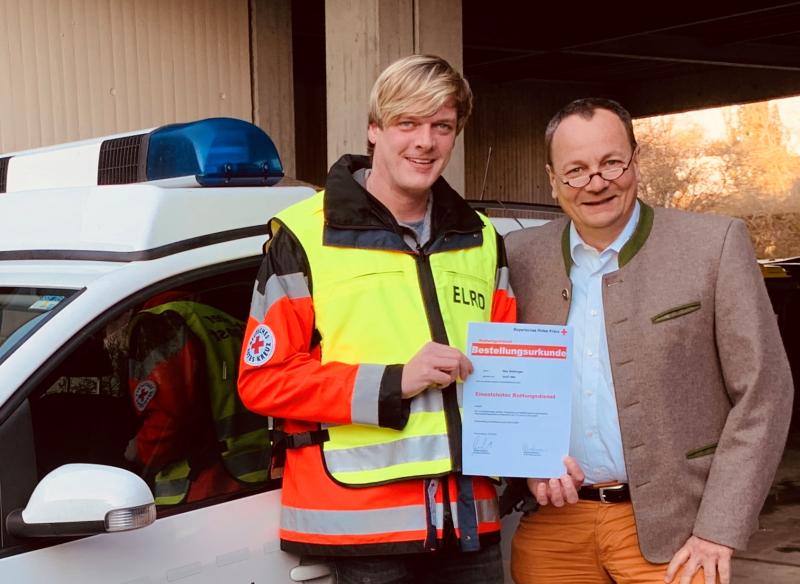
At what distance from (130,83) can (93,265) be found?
599 centimetres

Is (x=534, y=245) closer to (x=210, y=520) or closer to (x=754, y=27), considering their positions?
(x=210, y=520)

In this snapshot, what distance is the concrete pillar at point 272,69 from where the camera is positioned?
8.68 m

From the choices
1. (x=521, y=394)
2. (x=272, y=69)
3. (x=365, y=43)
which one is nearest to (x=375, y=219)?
(x=521, y=394)

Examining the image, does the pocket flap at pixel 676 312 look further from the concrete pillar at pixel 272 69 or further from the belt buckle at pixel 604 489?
the concrete pillar at pixel 272 69

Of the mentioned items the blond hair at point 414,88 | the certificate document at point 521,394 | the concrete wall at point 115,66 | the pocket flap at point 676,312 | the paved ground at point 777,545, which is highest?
the concrete wall at point 115,66

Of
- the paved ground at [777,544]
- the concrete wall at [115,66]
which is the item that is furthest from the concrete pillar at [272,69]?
the paved ground at [777,544]

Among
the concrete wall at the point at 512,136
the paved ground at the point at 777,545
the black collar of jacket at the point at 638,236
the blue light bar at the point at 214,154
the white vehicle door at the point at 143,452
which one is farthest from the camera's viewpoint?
the concrete wall at the point at 512,136

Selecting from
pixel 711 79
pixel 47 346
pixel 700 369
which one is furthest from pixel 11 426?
pixel 711 79

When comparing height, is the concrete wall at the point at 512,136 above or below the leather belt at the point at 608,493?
above

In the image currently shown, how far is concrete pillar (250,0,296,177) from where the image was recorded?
868 cm

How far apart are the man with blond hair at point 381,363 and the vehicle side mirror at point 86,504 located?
33 centimetres

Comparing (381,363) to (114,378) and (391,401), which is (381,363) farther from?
(114,378)

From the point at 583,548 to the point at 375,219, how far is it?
0.85 metres

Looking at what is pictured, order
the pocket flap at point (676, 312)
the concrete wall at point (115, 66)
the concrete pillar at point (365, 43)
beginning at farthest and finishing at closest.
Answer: the concrete wall at point (115, 66) < the concrete pillar at point (365, 43) < the pocket flap at point (676, 312)
